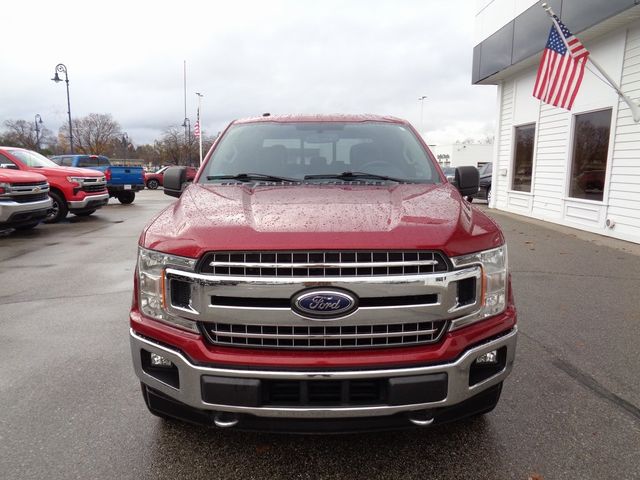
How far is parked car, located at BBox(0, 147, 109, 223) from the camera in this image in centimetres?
1134

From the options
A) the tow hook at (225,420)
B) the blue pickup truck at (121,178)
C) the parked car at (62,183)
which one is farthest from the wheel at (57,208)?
the tow hook at (225,420)

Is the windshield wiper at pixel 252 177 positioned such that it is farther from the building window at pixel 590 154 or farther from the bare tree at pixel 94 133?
the bare tree at pixel 94 133

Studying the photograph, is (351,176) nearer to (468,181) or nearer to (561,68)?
(468,181)

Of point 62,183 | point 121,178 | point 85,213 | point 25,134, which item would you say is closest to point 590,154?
point 62,183

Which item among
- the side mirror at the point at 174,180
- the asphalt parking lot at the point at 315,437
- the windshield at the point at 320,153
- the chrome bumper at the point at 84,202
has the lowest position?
the asphalt parking lot at the point at 315,437

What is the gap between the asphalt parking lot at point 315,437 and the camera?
7.58ft

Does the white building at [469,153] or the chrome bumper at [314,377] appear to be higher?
the white building at [469,153]

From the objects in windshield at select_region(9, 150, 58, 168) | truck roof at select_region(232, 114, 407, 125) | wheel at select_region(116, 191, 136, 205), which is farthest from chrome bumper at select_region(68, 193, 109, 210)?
truck roof at select_region(232, 114, 407, 125)

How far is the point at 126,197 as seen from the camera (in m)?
18.3

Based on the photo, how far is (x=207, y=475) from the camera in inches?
88.6

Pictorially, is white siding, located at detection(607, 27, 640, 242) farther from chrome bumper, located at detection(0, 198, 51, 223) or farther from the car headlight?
chrome bumper, located at detection(0, 198, 51, 223)

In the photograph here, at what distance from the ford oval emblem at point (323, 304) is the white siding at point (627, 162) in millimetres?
9226

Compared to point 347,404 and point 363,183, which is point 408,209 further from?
A: point 347,404

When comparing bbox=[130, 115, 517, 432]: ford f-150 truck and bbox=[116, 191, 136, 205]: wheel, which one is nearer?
bbox=[130, 115, 517, 432]: ford f-150 truck
